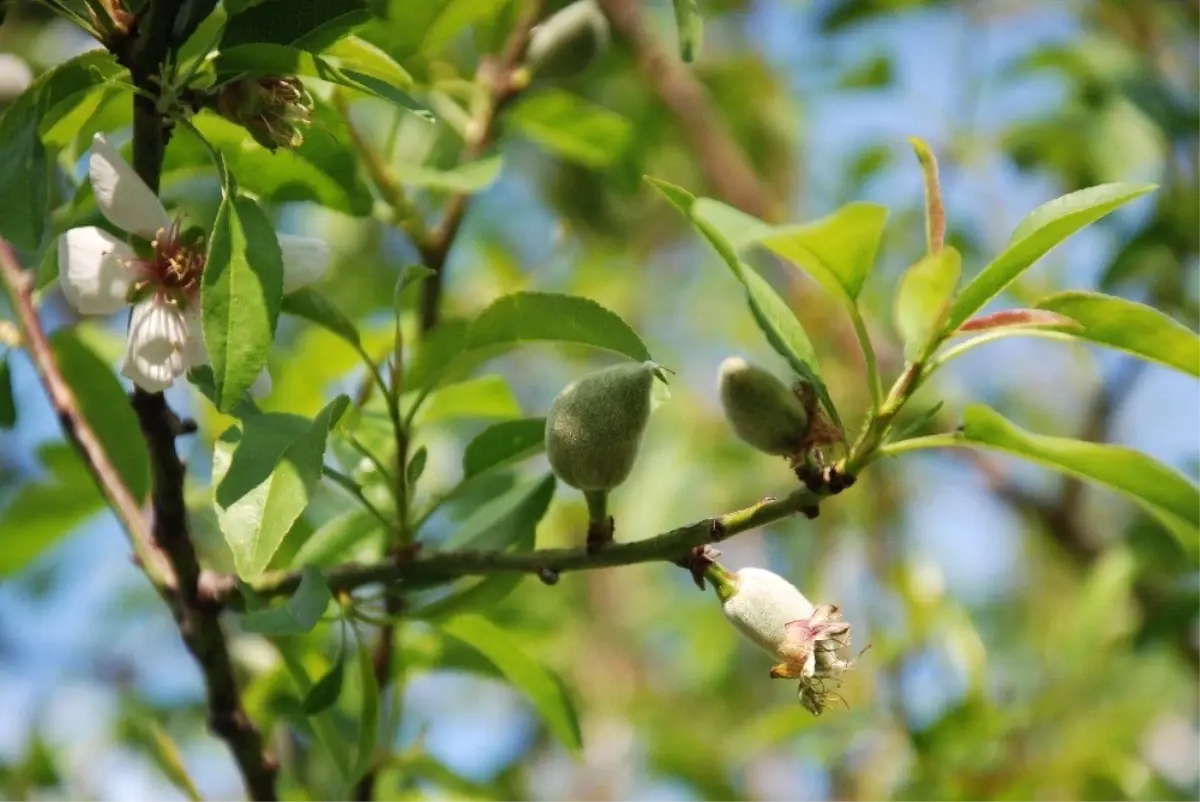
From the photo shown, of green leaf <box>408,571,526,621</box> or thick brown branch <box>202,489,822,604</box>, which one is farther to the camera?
green leaf <box>408,571,526,621</box>

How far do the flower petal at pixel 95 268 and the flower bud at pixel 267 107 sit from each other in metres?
0.16

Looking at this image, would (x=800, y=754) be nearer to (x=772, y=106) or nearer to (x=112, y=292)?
(x=112, y=292)

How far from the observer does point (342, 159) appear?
107cm

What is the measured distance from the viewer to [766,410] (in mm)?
934

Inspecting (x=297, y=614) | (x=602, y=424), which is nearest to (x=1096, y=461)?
(x=602, y=424)

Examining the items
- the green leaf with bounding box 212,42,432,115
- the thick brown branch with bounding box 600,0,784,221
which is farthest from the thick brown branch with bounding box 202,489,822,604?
the thick brown branch with bounding box 600,0,784,221

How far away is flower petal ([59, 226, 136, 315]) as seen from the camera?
97 cm

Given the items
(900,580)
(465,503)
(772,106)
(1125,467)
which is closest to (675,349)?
(772,106)

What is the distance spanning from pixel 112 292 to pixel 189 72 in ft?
0.71

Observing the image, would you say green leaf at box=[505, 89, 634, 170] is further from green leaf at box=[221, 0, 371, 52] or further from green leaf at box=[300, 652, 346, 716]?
green leaf at box=[300, 652, 346, 716]

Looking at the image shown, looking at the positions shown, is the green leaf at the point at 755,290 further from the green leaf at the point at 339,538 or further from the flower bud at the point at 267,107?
the green leaf at the point at 339,538

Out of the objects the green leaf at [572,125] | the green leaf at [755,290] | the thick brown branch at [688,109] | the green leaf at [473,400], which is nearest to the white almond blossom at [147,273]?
the green leaf at [473,400]

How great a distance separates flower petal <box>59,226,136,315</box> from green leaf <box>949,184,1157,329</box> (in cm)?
65

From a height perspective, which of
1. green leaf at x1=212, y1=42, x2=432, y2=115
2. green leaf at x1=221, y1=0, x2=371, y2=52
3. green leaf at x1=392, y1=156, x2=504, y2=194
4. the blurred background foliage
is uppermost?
green leaf at x1=221, y1=0, x2=371, y2=52
